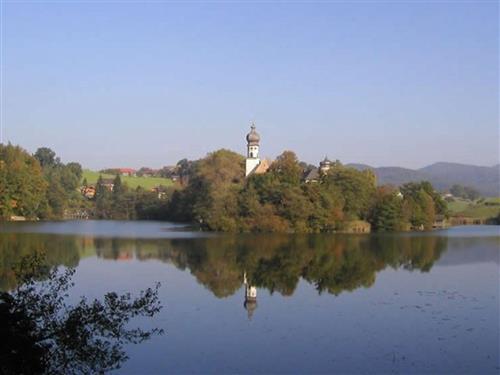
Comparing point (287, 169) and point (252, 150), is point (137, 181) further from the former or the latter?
point (287, 169)

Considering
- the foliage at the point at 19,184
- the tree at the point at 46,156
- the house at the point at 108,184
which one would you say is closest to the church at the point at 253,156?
the foliage at the point at 19,184

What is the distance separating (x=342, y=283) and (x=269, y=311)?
703 cm

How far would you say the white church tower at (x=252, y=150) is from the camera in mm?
77188

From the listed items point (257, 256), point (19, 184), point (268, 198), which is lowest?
point (257, 256)

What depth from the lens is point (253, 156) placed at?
7844 cm

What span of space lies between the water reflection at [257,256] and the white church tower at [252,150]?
1020 inches

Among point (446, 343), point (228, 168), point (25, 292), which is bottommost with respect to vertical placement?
point (446, 343)

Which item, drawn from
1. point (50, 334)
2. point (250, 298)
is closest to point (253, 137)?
point (250, 298)

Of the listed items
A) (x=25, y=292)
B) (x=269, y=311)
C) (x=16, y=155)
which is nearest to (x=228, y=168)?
(x=16, y=155)

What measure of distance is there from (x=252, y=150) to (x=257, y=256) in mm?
43260

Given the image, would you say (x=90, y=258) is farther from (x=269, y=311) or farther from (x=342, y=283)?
(x=269, y=311)

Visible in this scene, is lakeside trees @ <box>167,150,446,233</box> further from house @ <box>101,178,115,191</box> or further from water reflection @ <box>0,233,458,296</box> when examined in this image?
house @ <box>101,178,115,191</box>

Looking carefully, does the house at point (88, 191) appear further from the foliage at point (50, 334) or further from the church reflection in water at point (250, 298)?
the foliage at point (50, 334)

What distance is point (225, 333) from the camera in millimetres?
17453
